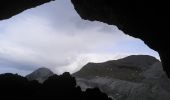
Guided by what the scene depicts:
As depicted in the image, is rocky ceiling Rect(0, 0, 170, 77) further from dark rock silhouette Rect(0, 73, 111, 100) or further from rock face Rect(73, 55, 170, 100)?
rock face Rect(73, 55, 170, 100)

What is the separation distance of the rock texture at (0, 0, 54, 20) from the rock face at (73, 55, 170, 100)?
31.4 metres

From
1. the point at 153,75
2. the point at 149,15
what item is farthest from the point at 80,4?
the point at 153,75

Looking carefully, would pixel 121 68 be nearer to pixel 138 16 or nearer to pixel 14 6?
pixel 138 16

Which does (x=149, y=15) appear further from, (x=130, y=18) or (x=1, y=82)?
(x=1, y=82)

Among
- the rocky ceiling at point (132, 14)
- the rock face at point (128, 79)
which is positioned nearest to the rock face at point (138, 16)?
the rocky ceiling at point (132, 14)

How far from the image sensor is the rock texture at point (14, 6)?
68.5ft

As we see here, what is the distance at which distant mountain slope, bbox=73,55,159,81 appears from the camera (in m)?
67.9

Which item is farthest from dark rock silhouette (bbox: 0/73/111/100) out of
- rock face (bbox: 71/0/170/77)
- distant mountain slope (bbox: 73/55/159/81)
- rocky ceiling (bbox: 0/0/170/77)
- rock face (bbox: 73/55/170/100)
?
distant mountain slope (bbox: 73/55/159/81)

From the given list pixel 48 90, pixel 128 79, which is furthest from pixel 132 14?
pixel 128 79

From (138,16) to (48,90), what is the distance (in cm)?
808

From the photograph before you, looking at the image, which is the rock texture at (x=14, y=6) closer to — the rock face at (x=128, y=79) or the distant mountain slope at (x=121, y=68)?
the rock face at (x=128, y=79)

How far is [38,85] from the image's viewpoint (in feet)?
68.6

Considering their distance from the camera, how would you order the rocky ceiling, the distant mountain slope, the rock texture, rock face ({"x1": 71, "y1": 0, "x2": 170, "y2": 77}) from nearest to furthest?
rock face ({"x1": 71, "y1": 0, "x2": 170, "y2": 77})
the rocky ceiling
the rock texture
the distant mountain slope

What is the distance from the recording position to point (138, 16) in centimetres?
2042
